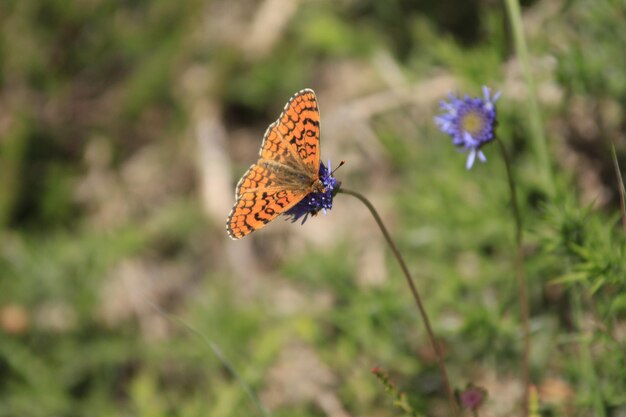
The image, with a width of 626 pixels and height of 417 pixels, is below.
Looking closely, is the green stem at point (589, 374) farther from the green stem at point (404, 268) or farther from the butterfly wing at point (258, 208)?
the butterfly wing at point (258, 208)

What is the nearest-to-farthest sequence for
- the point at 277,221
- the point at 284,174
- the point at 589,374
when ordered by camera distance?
the point at 284,174 < the point at 589,374 < the point at 277,221

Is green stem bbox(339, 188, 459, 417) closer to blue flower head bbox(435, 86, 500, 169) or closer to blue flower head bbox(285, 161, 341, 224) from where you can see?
blue flower head bbox(285, 161, 341, 224)

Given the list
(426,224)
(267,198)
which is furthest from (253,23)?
(267,198)

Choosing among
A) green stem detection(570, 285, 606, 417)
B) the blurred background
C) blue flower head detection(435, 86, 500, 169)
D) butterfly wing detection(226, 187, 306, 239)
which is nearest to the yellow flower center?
blue flower head detection(435, 86, 500, 169)

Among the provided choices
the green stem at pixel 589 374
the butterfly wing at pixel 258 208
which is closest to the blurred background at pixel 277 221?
the green stem at pixel 589 374

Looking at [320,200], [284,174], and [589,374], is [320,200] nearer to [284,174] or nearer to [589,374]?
[284,174]

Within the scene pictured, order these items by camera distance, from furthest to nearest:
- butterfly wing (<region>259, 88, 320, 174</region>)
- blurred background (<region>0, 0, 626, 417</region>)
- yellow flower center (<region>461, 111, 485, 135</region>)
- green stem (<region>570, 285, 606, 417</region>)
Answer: blurred background (<region>0, 0, 626, 417</region>) < green stem (<region>570, 285, 606, 417</region>) < yellow flower center (<region>461, 111, 485, 135</region>) < butterfly wing (<region>259, 88, 320, 174</region>)

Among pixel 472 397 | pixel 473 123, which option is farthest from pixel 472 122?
pixel 472 397
